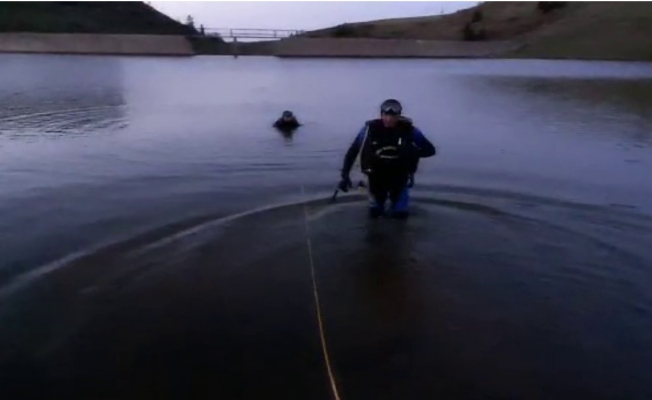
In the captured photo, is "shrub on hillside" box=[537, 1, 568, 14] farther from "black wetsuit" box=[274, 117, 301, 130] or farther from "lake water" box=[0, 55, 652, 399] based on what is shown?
"black wetsuit" box=[274, 117, 301, 130]

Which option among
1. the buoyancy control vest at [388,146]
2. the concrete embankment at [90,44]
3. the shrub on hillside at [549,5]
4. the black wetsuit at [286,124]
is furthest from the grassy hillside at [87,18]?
the buoyancy control vest at [388,146]

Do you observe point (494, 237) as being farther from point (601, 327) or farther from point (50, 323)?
point (50, 323)

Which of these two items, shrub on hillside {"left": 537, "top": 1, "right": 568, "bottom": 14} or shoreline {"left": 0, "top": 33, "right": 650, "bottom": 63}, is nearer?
shoreline {"left": 0, "top": 33, "right": 650, "bottom": 63}

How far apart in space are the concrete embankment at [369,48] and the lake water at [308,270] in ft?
164

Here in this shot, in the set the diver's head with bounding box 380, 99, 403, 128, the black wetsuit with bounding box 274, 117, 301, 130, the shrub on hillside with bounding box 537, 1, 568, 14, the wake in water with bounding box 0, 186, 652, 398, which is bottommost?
the wake in water with bounding box 0, 186, 652, 398

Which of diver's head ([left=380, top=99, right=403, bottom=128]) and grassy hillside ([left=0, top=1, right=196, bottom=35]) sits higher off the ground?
grassy hillside ([left=0, top=1, right=196, bottom=35])

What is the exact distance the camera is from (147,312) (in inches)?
306

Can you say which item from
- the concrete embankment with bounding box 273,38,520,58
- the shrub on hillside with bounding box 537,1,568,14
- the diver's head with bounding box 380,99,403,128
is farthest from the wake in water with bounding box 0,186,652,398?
the shrub on hillside with bounding box 537,1,568,14

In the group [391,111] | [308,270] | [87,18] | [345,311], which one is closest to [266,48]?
[87,18]

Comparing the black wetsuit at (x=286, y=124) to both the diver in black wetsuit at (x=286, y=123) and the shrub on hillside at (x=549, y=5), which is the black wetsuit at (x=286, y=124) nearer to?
the diver in black wetsuit at (x=286, y=123)

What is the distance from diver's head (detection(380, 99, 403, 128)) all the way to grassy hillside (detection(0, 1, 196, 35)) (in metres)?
73.5

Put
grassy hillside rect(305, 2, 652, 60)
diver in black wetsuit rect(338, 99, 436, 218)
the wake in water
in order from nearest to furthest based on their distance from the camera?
the wake in water → diver in black wetsuit rect(338, 99, 436, 218) → grassy hillside rect(305, 2, 652, 60)

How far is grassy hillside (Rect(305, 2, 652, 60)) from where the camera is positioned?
235ft

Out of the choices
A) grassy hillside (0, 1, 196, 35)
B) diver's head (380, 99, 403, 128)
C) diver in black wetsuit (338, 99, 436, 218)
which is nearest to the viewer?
diver's head (380, 99, 403, 128)
